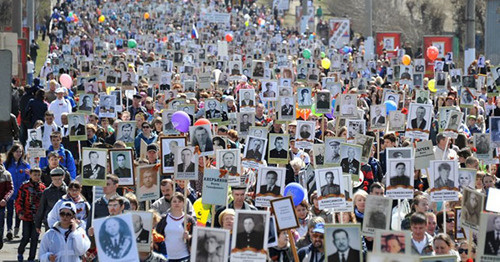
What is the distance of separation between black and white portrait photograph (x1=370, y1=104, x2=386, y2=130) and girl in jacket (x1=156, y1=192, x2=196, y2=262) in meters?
8.38

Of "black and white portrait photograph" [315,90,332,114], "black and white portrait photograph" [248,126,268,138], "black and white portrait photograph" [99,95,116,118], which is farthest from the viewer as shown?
"black and white portrait photograph" [99,95,116,118]

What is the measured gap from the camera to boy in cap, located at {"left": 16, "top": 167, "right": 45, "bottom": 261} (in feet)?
52.6

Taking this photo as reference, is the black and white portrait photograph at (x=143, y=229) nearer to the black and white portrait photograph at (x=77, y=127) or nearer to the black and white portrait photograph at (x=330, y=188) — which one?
the black and white portrait photograph at (x=330, y=188)

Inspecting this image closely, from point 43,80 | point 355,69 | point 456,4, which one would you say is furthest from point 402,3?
point 43,80

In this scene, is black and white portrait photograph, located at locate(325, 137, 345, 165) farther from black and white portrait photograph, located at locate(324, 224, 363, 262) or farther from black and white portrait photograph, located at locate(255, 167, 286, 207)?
black and white portrait photograph, located at locate(324, 224, 363, 262)

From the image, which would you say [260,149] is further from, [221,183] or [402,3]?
[402,3]

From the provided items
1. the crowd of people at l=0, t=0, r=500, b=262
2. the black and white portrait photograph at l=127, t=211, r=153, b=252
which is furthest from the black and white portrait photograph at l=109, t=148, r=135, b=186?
the black and white portrait photograph at l=127, t=211, r=153, b=252

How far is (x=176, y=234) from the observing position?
12586 mm

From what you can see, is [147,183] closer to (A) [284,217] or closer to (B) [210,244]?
(A) [284,217]

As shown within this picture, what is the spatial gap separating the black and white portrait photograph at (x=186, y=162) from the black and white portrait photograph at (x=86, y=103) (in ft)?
29.3

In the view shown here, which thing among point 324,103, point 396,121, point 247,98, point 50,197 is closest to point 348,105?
point 324,103

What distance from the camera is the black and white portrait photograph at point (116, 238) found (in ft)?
34.5

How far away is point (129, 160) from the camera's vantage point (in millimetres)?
15055

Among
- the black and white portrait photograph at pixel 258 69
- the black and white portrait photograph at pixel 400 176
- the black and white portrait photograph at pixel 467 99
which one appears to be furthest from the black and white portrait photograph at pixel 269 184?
the black and white portrait photograph at pixel 258 69
